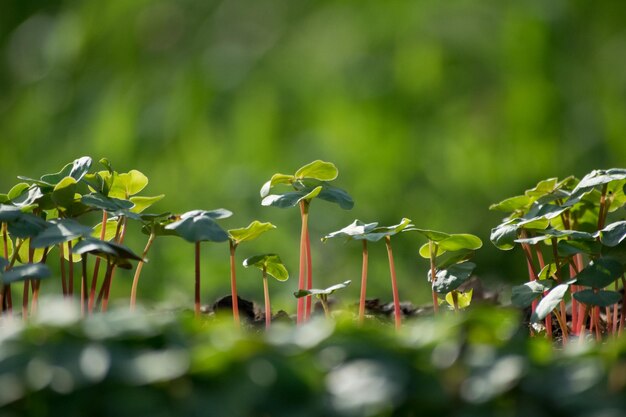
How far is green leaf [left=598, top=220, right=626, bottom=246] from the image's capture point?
1178mm

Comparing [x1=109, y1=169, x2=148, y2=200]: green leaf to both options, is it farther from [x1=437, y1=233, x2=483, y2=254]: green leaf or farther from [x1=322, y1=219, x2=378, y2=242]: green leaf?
[x1=437, y1=233, x2=483, y2=254]: green leaf

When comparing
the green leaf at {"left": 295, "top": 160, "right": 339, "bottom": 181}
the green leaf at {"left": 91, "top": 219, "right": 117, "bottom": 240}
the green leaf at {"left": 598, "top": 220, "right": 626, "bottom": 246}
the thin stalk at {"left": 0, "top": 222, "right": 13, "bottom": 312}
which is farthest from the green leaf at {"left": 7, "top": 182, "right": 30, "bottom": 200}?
the green leaf at {"left": 598, "top": 220, "right": 626, "bottom": 246}

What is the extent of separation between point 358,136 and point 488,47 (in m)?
0.69

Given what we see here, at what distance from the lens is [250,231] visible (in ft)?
4.28

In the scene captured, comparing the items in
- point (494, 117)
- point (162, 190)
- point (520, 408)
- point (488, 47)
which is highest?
point (488, 47)

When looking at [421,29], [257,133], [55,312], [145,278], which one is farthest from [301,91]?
[55,312]

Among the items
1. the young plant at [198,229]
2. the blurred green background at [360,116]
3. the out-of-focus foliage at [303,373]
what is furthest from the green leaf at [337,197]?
the blurred green background at [360,116]

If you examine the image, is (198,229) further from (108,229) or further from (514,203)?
(514,203)

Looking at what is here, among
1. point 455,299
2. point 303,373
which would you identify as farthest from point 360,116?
point 303,373

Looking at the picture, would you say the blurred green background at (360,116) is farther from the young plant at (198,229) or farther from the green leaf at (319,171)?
the young plant at (198,229)

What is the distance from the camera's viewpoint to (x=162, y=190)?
13.8 ft

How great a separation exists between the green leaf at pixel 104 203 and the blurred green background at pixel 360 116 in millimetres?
2497

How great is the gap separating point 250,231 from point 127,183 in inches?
8.9

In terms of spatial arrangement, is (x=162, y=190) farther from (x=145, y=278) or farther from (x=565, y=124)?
(x=565, y=124)
